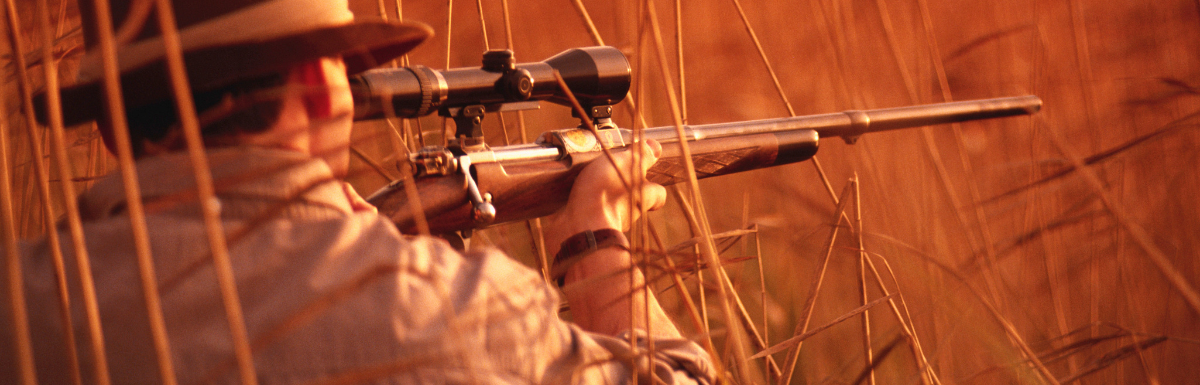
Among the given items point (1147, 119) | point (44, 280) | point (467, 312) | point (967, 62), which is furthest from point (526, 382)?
point (967, 62)

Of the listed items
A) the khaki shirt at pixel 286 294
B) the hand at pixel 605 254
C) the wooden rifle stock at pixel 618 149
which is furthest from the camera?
the wooden rifle stock at pixel 618 149

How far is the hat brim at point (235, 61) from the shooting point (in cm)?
96

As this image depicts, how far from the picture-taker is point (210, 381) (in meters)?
0.81

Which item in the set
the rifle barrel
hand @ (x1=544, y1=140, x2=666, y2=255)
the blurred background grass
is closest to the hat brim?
the blurred background grass

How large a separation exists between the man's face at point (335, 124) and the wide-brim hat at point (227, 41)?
4 cm

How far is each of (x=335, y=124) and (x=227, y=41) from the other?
5.8 inches

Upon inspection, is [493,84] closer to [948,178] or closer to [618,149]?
[618,149]

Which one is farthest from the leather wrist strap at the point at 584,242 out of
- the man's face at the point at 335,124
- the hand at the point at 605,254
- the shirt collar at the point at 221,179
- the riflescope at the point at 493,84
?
the shirt collar at the point at 221,179

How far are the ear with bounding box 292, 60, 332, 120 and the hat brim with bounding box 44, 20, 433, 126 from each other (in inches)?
0.8

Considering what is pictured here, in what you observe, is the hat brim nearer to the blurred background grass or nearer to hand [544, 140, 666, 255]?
the blurred background grass

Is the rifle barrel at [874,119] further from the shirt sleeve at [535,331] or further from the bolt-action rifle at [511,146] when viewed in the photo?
the shirt sleeve at [535,331]

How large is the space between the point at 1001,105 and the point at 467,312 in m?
1.68

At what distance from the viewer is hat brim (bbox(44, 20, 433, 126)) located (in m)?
0.96

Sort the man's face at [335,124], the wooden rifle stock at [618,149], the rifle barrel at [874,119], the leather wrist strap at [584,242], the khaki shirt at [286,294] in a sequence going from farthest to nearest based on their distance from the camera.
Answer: the rifle barrel at [874,119] < the wooden rifle stock at [618,149] < the leather wrist strap at [584,242] < the man's face at [335,124] < the khaki shirt at [286,294]
